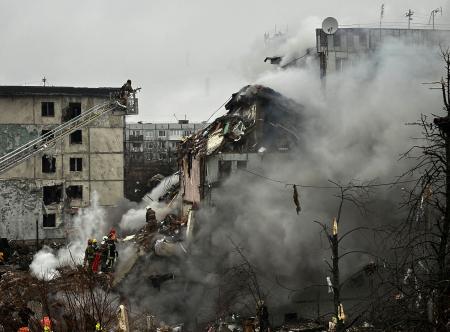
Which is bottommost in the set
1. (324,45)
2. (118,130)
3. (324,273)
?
(324,273)

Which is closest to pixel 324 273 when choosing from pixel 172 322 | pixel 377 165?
pixel 377 165

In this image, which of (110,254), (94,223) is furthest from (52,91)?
(110,254)

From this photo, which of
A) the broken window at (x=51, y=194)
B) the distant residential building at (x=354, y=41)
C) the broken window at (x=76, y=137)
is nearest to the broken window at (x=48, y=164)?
the broken window at (x=51, y=194)

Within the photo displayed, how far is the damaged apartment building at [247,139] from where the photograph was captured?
23.7 m

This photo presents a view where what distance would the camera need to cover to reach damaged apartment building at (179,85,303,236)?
23734 mm

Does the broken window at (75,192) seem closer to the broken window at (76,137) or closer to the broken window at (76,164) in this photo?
the broken window at (76,164)

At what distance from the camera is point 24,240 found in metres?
35.8

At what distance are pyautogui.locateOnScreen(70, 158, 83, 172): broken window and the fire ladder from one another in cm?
210

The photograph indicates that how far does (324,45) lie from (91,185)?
18.9 metres

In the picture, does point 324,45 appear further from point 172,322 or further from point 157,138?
point 157,138

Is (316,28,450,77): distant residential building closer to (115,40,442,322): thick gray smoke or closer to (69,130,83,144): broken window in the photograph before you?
(115,40,442,322): thick gray smoke

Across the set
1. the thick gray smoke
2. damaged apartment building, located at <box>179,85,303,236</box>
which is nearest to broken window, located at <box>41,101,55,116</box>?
damaged apartment building, located at <box>179,85,303,236</box>

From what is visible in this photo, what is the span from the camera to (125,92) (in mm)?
36375

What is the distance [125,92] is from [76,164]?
20.1ft
